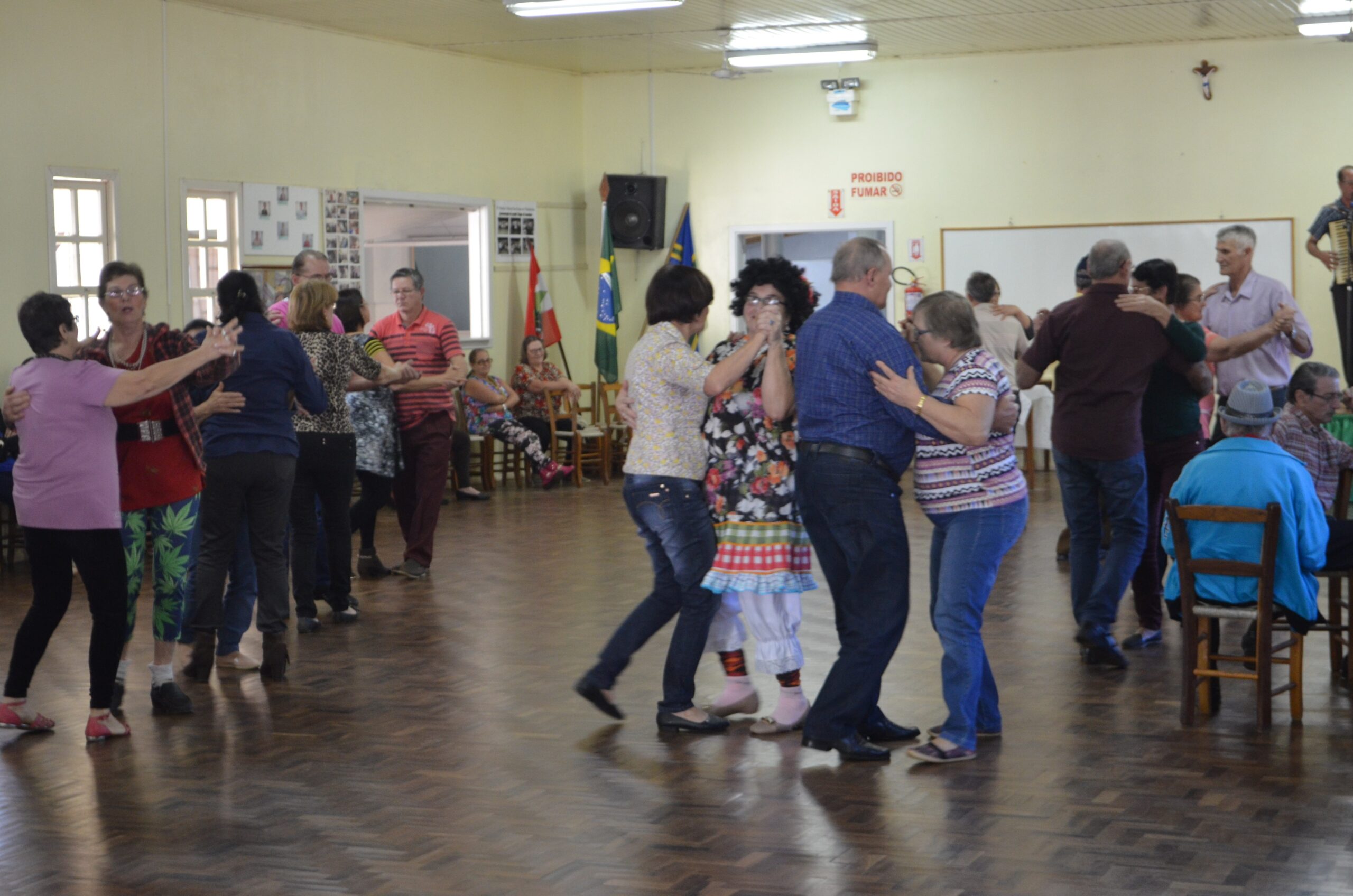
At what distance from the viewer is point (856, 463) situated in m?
4.38

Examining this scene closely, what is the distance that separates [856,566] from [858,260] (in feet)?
2.92

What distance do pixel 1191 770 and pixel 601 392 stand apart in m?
9.84

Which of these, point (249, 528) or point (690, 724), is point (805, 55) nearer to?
point (249, 528)

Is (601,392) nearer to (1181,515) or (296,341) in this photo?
(296,341)

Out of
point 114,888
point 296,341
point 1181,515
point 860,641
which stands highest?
point 296,341

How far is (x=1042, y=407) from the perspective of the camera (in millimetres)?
12312

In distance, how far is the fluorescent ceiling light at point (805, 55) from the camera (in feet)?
39.5

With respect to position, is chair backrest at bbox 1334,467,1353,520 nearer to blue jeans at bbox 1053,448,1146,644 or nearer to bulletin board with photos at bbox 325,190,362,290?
blue jeans at bbox 1053,448,1146,644

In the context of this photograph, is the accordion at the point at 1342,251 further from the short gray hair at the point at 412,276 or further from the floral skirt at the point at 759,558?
the floral skirt at the point at 759,558

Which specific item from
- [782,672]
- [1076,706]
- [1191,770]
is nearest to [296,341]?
[782,672]

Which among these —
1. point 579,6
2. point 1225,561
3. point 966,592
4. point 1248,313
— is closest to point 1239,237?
point 1248,313

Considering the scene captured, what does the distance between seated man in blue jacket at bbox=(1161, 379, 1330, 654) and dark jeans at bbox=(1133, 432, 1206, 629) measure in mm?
1046

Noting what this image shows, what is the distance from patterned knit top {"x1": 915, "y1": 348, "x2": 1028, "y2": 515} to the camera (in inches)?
174

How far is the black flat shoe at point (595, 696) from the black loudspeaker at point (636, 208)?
9.33 meters
